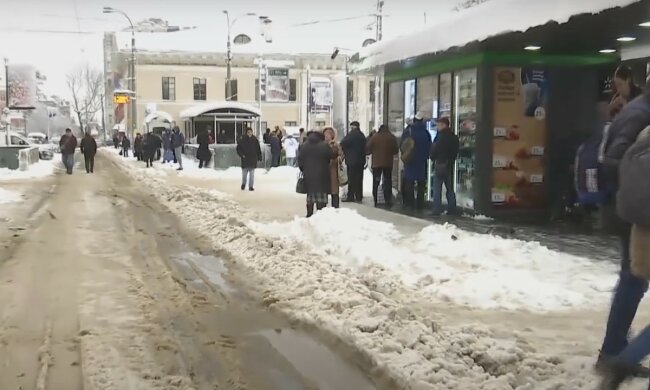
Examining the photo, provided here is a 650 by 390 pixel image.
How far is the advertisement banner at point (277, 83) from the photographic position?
44812 millimetres

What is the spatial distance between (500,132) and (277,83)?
114 feet

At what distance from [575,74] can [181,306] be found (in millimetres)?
8579

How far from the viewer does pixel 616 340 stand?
4703mm

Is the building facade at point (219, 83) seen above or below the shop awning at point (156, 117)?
above

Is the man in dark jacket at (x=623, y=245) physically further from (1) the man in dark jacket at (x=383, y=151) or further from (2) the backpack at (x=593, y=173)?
(1) the man in dark jacket at (x=383, y=151)

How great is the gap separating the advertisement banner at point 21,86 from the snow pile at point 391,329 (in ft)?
87.2

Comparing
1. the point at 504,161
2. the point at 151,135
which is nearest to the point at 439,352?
the point at 504,161

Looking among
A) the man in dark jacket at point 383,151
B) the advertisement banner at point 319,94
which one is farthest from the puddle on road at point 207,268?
the advertisement banner at point 319,94

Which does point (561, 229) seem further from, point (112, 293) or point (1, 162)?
point (1, 162)

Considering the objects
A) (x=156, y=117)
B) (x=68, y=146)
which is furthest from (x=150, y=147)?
(x=156, y=117)

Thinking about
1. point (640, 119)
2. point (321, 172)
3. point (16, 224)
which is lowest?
point (16, 224)

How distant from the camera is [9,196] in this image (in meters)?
18.5

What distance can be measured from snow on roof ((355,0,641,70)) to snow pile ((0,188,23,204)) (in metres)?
9.40

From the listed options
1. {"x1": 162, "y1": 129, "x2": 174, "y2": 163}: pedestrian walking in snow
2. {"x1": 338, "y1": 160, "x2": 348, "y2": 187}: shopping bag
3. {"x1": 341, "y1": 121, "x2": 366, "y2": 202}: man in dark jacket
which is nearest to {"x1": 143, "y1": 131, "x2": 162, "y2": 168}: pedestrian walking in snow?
{"x1": 162, "y1": 129, "x2": 174, "y2": 163}: pedestrian walking in snow
